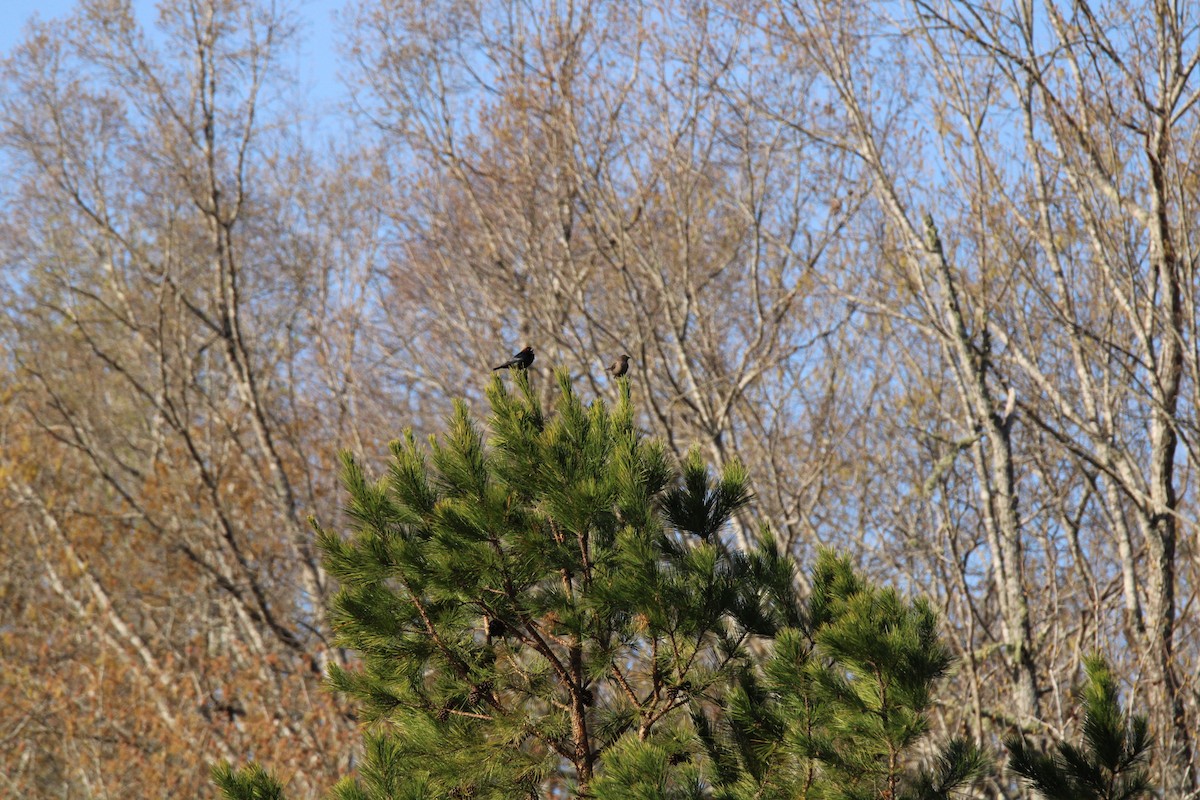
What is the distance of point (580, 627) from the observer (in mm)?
4188

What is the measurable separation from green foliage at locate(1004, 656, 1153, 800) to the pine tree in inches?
11.2

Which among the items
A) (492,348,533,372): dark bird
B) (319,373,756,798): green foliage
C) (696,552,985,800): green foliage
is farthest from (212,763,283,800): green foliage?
(492,348,533,372): dark bird

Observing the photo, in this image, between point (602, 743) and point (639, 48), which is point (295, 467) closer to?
point (639, 48)

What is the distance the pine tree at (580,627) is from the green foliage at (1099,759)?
28 cm

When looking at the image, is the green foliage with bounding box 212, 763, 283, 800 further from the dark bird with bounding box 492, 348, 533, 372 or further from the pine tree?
the dark bird with bounding box 492, 348, 533, 372

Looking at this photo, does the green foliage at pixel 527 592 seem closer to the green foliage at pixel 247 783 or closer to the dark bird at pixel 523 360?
the dark bird at pixel 523 360

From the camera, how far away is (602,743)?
4402mm

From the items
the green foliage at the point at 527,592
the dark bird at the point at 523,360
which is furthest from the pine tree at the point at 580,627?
the dark bird at the point at 523,360

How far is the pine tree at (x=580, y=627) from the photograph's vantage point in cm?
398

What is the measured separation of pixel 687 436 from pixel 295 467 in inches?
237

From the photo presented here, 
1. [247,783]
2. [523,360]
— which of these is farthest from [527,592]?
[247,783]

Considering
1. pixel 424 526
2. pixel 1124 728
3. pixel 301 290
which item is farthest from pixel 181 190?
pixel 1124 728

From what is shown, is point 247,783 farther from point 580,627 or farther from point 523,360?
point 523,360

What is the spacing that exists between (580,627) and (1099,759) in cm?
174
